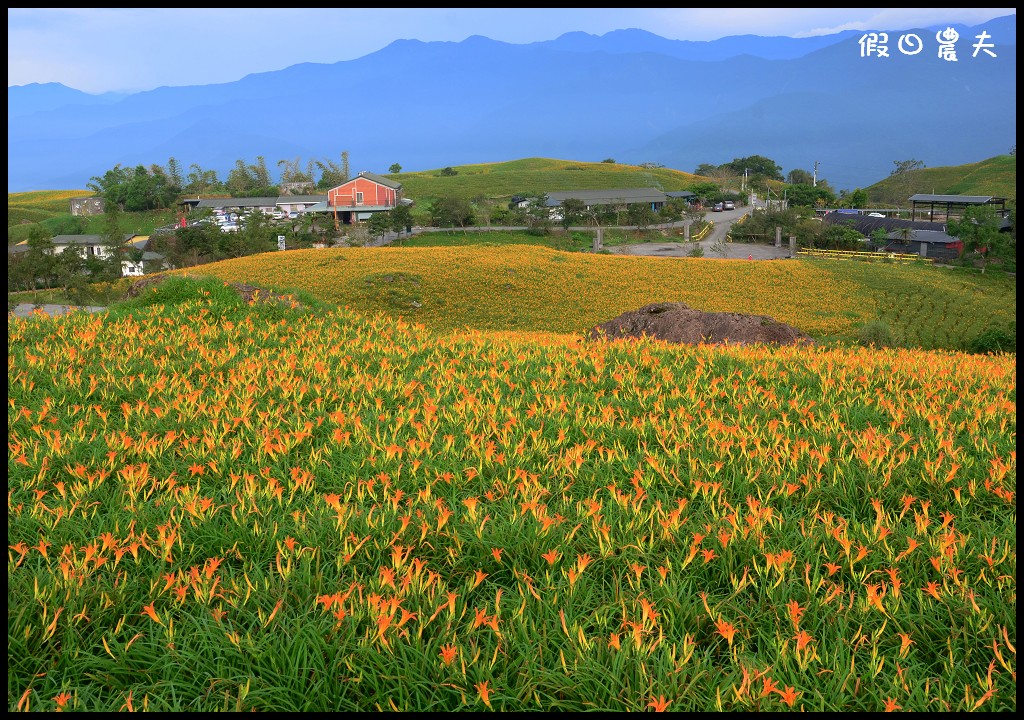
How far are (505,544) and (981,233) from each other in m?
42.1

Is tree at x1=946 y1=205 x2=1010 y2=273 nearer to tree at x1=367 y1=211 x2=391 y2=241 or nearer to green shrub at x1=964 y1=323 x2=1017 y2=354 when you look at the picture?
green shrub at x1=964 y1=323 x2=1017 y2=354

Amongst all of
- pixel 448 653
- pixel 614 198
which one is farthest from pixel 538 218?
pixel 448 653

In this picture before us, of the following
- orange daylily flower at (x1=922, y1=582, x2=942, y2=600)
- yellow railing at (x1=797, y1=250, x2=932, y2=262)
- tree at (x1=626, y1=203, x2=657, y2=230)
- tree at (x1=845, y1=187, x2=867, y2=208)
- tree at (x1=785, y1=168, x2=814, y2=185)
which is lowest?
yellow railing at (x1=797, y1=250, x2=932, y2=262)

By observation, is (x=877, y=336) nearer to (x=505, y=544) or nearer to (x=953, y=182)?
(x=505, y=544)

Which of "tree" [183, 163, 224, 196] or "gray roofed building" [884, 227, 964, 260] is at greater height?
"tree" [183, 163, 224, 196]

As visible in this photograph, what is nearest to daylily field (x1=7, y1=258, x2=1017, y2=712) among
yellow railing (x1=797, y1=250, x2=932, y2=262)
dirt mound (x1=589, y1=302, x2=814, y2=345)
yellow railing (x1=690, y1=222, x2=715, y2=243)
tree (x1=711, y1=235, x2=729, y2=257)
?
dirt mound (x1=589, y1=302, x2=814, y2=345)

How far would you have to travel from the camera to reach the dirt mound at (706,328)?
11.1m

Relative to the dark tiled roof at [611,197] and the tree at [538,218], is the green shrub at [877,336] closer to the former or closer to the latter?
the tree at [538,218]

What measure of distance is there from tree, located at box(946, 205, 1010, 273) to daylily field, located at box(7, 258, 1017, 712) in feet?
122

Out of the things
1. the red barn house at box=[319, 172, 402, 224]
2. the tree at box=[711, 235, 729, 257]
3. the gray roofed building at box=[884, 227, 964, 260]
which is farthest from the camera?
the red barn house at box=[319, 172, 402, 224]

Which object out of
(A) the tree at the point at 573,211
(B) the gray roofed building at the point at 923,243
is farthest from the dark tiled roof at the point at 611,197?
(B) the gray roofed building at the point at 923,243

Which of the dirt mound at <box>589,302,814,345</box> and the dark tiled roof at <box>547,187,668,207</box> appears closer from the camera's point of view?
the dirt mound at <box>589,302,814,345</box>

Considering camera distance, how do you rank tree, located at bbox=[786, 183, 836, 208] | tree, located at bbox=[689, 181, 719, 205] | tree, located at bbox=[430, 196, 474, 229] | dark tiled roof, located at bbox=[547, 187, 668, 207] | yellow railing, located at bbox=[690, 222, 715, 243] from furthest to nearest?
1. tree, located at bbox=[689, 181, 719, 205]
2. tree, located at bbox=[786, 183, 836, 208]
3. dark tiled roof, located at bbox=[547, 187, 668, 207]
4. tree, located at bbox=[430, 196, 474, 229]
5. yellow railing, located at bbox=[690, 222, 715, 243]

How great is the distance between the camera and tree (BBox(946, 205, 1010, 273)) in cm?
3575
